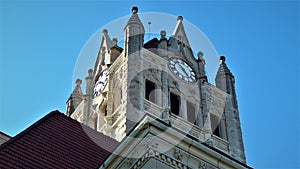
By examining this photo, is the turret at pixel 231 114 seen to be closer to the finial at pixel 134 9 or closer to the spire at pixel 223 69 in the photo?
the spire at pixel 223 69

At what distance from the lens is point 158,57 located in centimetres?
2620

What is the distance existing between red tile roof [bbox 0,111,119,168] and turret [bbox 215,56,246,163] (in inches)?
438

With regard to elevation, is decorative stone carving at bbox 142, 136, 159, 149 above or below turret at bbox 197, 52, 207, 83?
below

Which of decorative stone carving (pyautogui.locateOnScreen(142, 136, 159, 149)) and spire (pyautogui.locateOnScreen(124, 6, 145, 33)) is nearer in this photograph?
decorative stone carving (pyautogui.locateOnScreen(142, 136, 159, 149))

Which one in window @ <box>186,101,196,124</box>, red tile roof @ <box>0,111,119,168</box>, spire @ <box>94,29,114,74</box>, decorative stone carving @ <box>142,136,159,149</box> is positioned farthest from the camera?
spire @ <box>94,29,114,74</box>

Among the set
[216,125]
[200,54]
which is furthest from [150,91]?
[200,54]

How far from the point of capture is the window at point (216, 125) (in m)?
26.1

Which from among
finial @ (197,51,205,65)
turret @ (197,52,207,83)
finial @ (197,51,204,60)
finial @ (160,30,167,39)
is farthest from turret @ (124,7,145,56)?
finial @ (197,51,204,60)

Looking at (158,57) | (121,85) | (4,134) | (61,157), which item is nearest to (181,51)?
(158,57)

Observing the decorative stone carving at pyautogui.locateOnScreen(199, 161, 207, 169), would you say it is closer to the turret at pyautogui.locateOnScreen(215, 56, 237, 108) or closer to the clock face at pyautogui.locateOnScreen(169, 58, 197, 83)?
the clock face at pyautogui.locateOnScreen(169, 58, 197, 83)

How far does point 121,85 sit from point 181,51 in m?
4.40

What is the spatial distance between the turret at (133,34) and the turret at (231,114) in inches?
160

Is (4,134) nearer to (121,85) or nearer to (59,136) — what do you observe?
(59,136)

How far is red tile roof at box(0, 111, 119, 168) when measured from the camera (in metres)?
11.7
